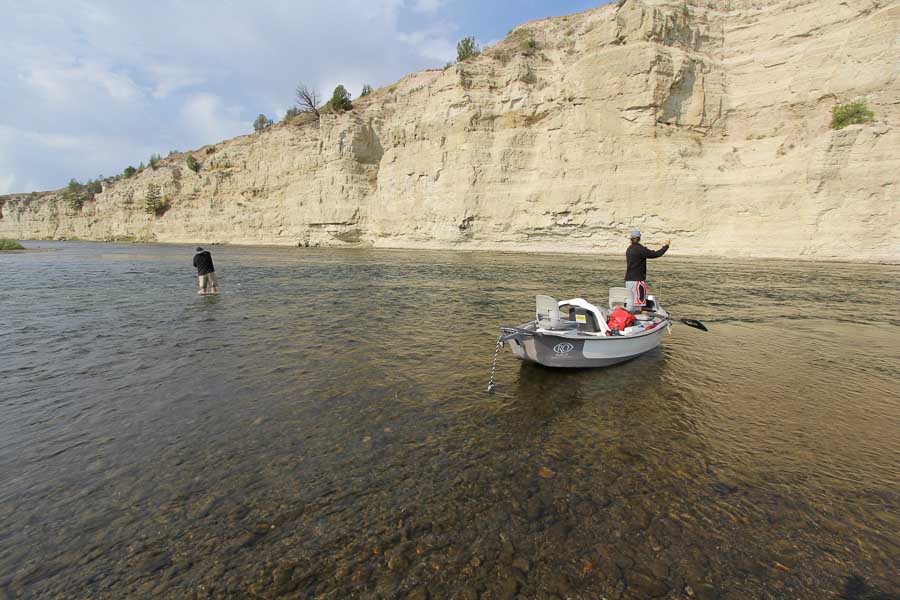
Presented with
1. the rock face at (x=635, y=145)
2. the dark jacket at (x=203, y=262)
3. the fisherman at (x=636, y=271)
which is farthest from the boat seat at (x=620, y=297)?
the rock face at (x=635, y=145)

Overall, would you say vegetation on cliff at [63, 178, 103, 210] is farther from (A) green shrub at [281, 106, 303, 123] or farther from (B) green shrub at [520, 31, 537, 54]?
(B) green shrub at [520, 31, 537, 54]

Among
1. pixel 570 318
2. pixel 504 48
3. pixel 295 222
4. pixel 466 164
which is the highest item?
pixel 504 48

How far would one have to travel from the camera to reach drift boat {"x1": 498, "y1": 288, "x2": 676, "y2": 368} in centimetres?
669

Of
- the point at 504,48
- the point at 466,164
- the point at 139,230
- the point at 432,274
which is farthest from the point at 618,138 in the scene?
the point at 139,230

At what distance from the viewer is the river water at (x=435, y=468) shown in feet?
9.78

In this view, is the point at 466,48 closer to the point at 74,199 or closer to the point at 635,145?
the point at 635,145

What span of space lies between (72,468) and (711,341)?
11.1 meters

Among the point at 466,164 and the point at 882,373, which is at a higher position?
the point at 466,164

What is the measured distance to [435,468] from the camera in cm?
426

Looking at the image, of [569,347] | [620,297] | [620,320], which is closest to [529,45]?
[620,297]

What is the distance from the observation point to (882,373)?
7289 millimetres

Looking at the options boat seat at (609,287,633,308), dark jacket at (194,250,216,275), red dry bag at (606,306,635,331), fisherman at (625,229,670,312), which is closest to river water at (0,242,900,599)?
red dry bag at (606,306,635,331)

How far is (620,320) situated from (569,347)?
1.63 metres

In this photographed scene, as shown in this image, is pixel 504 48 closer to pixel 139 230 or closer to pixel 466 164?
pixel 466 164
